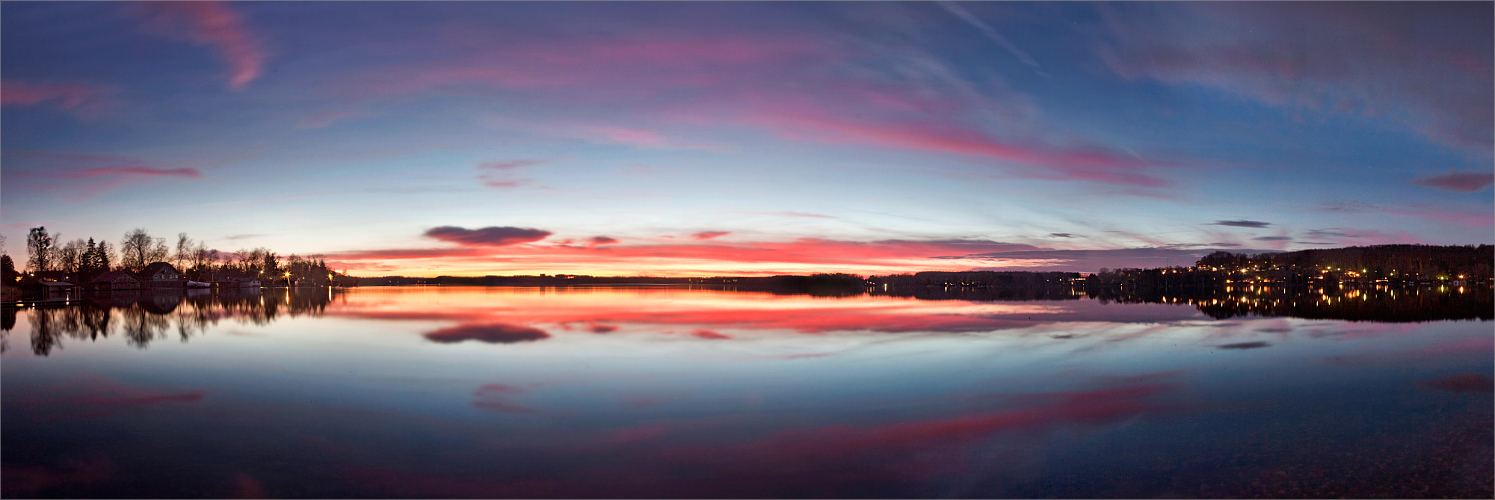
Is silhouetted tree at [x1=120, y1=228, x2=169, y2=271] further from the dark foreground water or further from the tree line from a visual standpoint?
the dark foreground water

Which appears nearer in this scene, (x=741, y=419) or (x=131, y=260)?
(x=741, y=419)

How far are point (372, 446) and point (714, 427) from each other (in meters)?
6.13

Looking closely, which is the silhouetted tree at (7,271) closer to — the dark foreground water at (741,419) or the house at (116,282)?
the house at (116,282)

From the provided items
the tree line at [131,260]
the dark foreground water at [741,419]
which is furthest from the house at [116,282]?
the dark foreground water at [741,419]

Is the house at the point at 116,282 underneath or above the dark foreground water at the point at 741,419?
above

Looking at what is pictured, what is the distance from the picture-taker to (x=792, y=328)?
37.4 m

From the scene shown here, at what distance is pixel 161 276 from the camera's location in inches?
4636

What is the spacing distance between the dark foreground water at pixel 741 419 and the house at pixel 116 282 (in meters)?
82.6

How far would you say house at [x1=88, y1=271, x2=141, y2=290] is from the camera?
93.1m

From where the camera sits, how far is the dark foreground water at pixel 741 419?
36.0ft

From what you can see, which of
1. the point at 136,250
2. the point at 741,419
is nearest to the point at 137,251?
the point at 136,250

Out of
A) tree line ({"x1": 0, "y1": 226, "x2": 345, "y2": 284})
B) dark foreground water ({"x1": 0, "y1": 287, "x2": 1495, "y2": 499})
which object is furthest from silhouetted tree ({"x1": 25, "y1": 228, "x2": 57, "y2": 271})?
dark foreground water ({"x1": 0, "y1": 287, "x2": 1495, "y2": 499})

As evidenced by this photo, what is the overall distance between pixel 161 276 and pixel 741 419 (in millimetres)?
139203

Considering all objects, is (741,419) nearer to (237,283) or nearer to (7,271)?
(7,271)
